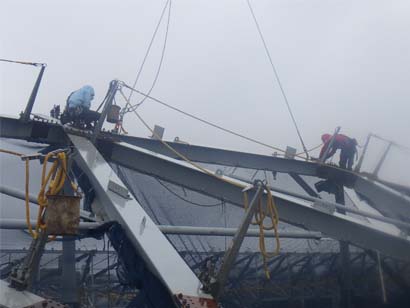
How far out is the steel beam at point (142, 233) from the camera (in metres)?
4.39

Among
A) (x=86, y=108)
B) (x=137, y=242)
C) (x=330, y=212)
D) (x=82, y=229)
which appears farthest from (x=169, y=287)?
(x=86, y=108)

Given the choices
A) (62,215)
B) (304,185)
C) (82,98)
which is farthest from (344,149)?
(62,215)

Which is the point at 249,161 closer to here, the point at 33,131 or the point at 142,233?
the point at 33,131

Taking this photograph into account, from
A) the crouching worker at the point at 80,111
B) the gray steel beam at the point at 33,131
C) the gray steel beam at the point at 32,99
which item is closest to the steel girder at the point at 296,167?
the crouching worker at the point at 80,111

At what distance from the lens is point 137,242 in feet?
15.4

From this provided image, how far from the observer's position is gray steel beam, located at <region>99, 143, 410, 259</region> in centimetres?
602

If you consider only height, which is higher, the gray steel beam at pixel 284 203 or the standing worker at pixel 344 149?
the standing worker at pixel 344 149

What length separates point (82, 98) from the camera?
699 centimetres

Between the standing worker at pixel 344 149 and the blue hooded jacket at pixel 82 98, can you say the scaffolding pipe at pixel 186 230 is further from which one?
the blue hooded jacket at pixel 82 98

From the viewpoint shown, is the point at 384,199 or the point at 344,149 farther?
the point at 344,149

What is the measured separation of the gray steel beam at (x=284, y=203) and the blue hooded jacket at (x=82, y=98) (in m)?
0.60

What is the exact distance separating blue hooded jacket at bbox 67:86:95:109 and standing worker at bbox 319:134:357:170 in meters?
3.91

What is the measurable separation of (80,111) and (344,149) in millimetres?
4338

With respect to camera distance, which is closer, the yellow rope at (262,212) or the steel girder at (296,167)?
the yellow rope at (262,212)
